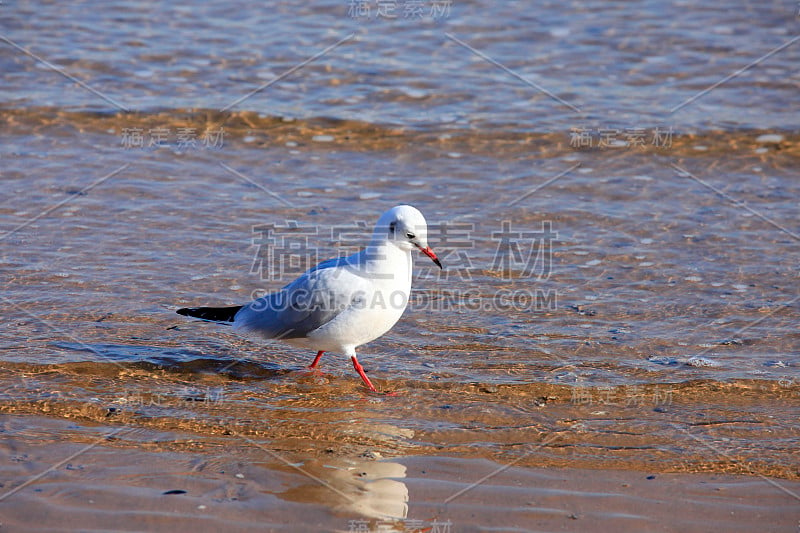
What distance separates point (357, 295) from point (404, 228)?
521 mm

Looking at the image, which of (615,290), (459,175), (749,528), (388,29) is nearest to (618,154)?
(459,175)

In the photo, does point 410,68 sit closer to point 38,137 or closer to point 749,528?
point 38,137

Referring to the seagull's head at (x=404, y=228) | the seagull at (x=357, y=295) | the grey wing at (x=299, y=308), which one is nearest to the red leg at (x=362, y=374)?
the seagull at (x=357, y=295)

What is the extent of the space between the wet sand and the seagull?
1.06 meters

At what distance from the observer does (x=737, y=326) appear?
6.36 meters

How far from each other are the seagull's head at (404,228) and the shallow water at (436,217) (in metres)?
0.88

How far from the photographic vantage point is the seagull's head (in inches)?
213

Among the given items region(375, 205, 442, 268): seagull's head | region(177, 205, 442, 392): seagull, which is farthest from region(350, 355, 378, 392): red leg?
region(375, 205, 442, 268): seagull's head

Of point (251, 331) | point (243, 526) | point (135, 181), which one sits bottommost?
point (243, 526)

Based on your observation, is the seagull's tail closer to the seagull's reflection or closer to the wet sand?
the wet sand

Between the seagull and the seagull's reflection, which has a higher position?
the seagull

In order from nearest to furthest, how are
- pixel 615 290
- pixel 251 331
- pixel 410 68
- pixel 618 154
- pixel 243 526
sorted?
pixel 243 526 < pixel 251 331 < pixel 615 290 < pixel 618 154 < pixel 410 68

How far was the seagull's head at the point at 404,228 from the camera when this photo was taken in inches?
213

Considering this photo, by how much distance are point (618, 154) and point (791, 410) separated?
202 inches
